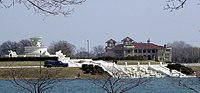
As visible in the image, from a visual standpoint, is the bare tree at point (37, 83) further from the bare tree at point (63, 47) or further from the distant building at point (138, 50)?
the distant building at point (138, 50)

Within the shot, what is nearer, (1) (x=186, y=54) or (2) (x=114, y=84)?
(2) (x=114, y=84)

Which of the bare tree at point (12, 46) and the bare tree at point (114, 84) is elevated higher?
the bare tree at point (12, 46)

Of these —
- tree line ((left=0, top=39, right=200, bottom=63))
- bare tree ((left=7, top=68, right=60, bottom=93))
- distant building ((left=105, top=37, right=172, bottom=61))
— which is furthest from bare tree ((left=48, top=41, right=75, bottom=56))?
bare tree ((left=7, top=68, right=60, bottom=93))

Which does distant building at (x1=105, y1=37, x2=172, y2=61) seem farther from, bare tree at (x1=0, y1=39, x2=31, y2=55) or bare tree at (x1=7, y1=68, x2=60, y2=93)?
bare tree at (x1=7, y1=68, x2=60, y2=93)

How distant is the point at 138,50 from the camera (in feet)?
470

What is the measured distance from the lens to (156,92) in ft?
92.2

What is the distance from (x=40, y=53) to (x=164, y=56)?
224 feet

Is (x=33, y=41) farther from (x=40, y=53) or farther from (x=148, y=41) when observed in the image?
(x=148, y=41)

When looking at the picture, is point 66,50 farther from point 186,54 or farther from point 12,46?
point 186,54

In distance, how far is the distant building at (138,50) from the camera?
460 ft

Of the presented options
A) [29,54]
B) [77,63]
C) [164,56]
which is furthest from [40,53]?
[164,56]

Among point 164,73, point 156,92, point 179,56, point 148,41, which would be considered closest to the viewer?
point 156,92

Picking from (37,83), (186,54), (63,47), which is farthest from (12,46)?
(37,83)

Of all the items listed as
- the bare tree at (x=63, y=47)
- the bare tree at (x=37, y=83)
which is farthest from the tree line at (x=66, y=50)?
the bare tree at (x=37, y=83)
